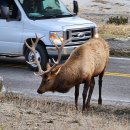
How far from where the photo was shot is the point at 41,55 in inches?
680

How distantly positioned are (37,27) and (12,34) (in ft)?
2.85

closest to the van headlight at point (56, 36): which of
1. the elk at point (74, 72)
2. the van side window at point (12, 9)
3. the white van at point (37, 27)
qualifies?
the white van at point (37, 27)

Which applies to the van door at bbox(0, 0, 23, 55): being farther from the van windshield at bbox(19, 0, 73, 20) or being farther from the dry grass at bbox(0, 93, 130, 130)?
the dry grass at bbox(0, 93, 130, 130)

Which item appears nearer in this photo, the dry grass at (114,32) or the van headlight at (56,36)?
the van headlight at (56,36)

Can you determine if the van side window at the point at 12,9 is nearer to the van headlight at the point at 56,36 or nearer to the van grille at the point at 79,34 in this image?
the van headlight at the point at 56,36

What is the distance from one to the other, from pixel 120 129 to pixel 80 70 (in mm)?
3033

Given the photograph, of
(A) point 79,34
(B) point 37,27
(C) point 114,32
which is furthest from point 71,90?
(C) point 114,32

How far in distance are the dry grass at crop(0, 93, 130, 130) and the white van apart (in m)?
4.64

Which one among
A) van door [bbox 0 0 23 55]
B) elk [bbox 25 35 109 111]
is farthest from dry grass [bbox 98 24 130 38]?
elk [bbox 25 35 109 111]

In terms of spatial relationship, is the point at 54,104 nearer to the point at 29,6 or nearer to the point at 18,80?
the point at 18,80

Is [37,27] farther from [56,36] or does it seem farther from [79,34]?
[79,34]

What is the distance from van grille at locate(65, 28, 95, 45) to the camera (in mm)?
17406

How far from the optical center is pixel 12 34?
58.2 ft

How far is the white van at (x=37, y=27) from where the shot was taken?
1723 centimetres
